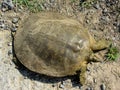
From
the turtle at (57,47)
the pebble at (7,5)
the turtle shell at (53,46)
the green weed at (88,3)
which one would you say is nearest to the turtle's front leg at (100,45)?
the turtle at (57,47)

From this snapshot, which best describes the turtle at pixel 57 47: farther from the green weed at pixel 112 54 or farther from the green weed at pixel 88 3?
the green weed at pixel 88 3

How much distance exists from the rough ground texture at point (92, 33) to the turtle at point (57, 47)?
0.14m

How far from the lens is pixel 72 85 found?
5266 millimetres

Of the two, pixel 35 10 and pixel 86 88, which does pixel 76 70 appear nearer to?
pixel 86 88

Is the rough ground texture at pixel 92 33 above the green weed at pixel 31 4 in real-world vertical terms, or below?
below

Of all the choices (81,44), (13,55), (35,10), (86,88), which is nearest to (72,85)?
(86,88)

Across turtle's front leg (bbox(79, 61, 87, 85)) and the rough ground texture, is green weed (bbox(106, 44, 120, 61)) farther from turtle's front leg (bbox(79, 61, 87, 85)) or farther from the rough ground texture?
turtle's front leg (bbox(79, 61, 87, 85))

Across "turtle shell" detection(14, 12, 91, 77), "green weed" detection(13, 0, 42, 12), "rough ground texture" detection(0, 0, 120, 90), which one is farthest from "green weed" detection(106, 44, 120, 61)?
"green weed" detection(13, 0, 42, 12)

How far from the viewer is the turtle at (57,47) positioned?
514 cm

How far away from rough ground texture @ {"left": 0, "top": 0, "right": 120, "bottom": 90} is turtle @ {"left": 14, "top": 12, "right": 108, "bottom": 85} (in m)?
0.14

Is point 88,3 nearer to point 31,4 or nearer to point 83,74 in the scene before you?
point 31,4

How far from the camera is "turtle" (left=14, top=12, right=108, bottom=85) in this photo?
5.14 meters

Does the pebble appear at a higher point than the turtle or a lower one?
higher

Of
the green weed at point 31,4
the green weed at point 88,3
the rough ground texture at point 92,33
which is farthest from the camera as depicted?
the green weed at point 31,4
